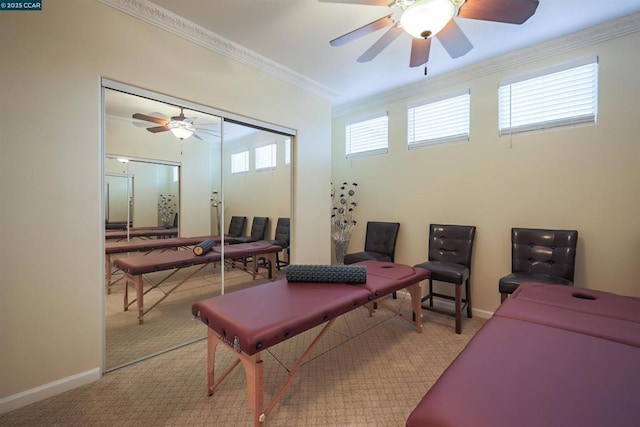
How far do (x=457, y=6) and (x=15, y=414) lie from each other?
11.1ft

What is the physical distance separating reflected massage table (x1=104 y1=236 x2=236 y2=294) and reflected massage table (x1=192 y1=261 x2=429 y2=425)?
3.52 ft

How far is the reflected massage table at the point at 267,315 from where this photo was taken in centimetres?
132

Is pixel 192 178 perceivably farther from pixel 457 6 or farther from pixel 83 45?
pixel 457 6

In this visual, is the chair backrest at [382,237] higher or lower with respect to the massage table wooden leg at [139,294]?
higher

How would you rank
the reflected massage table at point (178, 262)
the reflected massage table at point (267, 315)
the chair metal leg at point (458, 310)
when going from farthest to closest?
the chair metal leg at point (458, 310), the reflected massage table at point (178, 262), the reflected massage table at point (267, 315)

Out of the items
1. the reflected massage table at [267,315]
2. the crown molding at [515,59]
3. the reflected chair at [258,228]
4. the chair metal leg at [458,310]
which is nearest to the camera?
the reflected massage table at [267,315]

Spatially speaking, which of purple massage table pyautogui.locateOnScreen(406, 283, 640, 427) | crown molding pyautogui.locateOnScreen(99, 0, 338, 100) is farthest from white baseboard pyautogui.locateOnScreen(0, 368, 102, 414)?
crown molding pyautogui.locateOnScreen(99, 0, 338, 100)

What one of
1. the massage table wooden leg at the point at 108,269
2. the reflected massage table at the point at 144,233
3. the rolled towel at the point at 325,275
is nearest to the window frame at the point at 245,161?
the reflected massage table at the point at 144,233

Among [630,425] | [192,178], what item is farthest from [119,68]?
[630,425]

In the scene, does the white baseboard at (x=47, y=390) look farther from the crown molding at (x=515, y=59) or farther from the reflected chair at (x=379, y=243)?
the crown molding at (x=515, y=59)

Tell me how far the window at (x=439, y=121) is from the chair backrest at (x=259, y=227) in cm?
210

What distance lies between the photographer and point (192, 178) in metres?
2.78

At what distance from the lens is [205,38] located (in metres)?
2.37

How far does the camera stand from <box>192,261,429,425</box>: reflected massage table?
4.34ft
